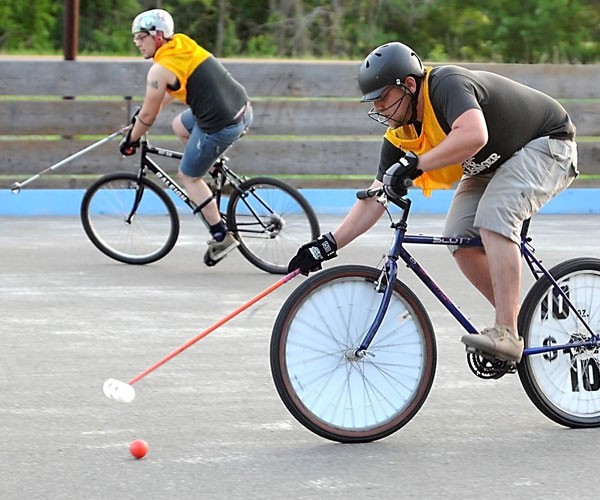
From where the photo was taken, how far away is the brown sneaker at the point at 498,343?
5715mm

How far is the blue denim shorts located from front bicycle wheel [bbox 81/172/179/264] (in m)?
0.62

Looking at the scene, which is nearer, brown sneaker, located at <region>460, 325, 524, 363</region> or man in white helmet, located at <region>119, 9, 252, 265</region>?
brown sneaker, located at <region>460, 325, 524, 363</region>

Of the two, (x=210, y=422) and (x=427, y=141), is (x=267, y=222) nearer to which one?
(x=210, y=422)

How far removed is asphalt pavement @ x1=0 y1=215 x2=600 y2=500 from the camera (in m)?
5.17

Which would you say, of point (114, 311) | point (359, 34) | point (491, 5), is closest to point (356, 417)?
point (114, 311)

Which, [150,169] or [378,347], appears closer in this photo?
[378,347]

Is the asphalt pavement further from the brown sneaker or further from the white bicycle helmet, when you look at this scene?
the white bicycle helmet

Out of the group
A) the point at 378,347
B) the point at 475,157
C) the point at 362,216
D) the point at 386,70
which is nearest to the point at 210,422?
the point at 378,347

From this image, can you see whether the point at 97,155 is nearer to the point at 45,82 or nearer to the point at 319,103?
the point at 45,82

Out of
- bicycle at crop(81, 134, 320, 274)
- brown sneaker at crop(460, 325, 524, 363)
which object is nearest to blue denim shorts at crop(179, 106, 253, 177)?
bicycle at crop(81, 134, 320, 274)

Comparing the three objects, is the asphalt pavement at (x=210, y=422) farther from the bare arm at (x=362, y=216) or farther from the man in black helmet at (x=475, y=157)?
the bare arm at (x=362, y=216)

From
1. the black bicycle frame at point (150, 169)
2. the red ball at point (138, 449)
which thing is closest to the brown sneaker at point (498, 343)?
the red ball at point (138, 449)

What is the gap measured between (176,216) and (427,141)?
5227mm

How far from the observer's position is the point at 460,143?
543cm
